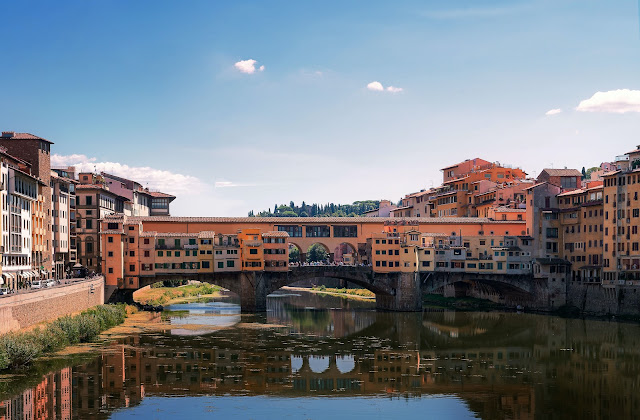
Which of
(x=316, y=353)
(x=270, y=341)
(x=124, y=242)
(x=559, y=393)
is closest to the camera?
(x=559, y=393)

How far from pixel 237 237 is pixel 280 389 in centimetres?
3922

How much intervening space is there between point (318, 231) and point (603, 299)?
30.7 m

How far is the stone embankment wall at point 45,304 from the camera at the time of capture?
44.5 m

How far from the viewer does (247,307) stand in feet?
262

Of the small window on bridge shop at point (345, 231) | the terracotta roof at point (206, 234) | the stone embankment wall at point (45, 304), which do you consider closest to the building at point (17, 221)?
the stone embankment wall at point (45, 304)

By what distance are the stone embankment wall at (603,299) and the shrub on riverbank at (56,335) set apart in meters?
43.6

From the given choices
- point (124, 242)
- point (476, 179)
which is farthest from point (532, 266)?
point (124, 242)

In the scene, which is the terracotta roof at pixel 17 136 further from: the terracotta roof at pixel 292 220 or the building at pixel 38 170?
the terracotta roof at pixel 292 220

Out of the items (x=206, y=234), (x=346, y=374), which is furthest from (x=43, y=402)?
(x=206, y=234)

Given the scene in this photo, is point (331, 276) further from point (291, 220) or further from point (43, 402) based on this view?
point (43, 402)

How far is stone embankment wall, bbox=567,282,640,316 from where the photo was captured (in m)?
70.9

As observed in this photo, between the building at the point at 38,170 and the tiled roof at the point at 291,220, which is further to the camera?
the tiled roof at the point at 291,220

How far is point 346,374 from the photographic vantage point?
4731cm

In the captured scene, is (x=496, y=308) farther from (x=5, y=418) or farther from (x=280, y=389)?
(x=5, y=418)
